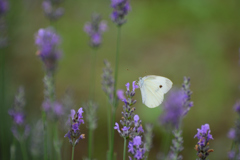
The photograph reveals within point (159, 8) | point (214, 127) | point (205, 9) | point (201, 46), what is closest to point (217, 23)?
point (205, 9)

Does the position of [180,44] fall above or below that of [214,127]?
above

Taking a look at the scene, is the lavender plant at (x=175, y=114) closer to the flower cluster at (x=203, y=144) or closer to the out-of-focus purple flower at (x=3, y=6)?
the flower cluster at (x=203, y=144)

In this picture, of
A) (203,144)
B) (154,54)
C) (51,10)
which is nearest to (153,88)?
(203,144)

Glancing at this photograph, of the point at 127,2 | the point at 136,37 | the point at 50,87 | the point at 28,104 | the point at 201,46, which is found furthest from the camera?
the point at 136,37

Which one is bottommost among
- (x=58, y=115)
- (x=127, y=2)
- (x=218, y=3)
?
(x=58, y=115)

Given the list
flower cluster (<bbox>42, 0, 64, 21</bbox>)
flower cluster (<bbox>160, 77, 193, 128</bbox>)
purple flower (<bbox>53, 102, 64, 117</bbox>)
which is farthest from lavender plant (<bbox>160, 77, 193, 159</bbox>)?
flower cluster (<bbox>42, 0, 64, 21</bbox>)

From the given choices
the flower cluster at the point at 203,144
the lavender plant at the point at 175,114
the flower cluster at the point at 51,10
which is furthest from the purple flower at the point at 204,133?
the flower cluster at the point at 51,10

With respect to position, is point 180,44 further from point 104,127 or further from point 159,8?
point 104,127
